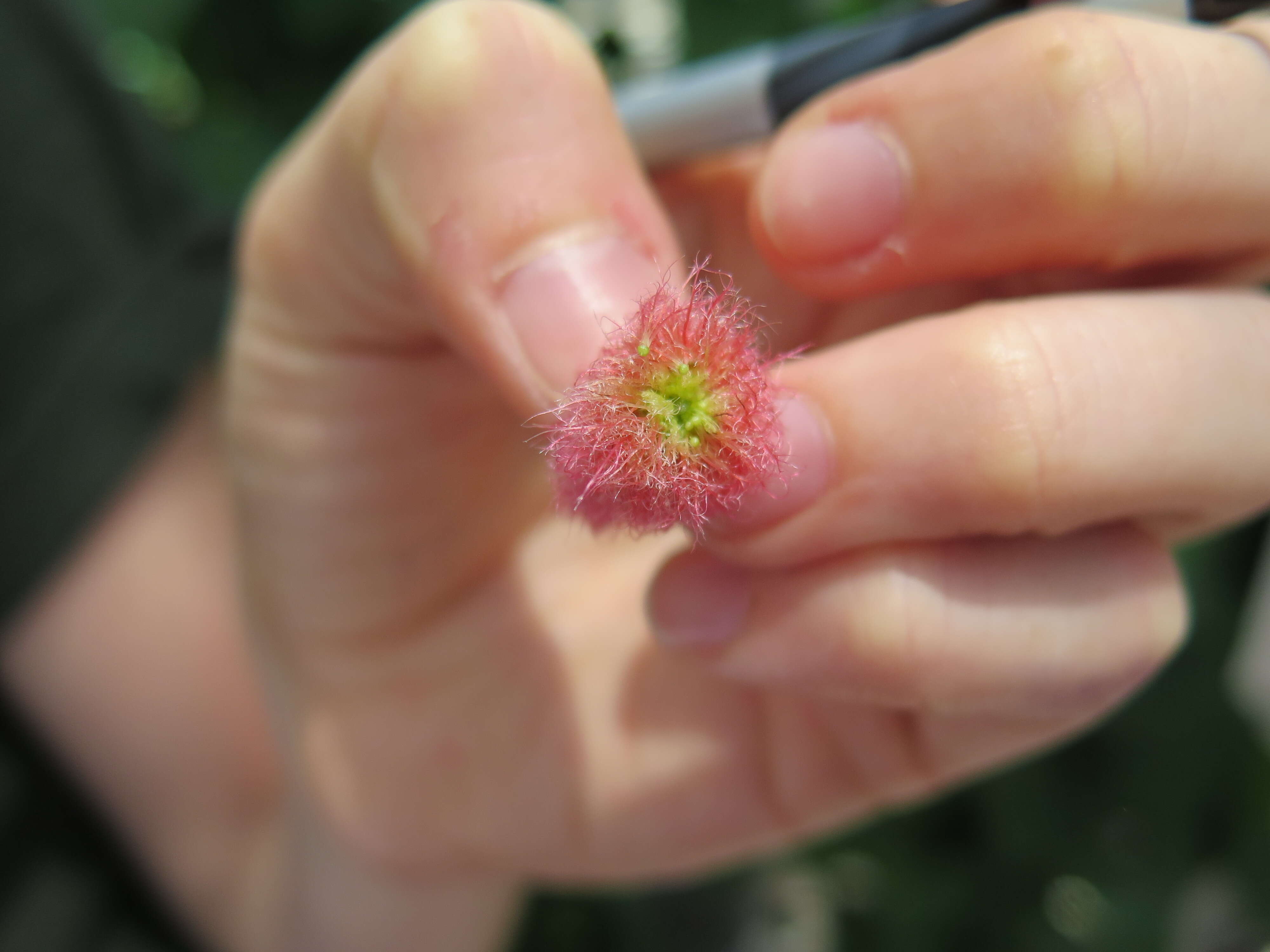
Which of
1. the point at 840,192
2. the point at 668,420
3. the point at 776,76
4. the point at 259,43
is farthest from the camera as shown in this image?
the point at 259,43

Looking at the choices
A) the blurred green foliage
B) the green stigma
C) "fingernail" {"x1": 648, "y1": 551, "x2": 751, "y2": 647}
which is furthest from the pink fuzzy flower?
the blurred green foliage

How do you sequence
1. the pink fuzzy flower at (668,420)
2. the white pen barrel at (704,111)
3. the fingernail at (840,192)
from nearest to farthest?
the pink fuzzy flower at (668,420) < the fingernail at (840,192) < the white pen barrel at (704,111)

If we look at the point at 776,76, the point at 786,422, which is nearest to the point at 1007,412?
the point at 786,422

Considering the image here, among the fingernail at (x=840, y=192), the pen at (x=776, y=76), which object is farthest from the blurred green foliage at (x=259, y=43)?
the fingernail at (x=840, y=192)

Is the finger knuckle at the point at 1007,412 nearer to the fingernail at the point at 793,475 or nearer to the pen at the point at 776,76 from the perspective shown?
the fingernail at the point at 793,475

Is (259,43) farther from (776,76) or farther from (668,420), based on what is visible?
(668,420)

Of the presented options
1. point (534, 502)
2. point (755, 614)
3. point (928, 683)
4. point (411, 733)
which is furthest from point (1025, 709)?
point (411, 733)

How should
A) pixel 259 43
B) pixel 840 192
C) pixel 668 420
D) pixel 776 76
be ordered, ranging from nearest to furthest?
pixel 668 420 < pixel 840 192 < pixel 776 76 < pixel 259 43
